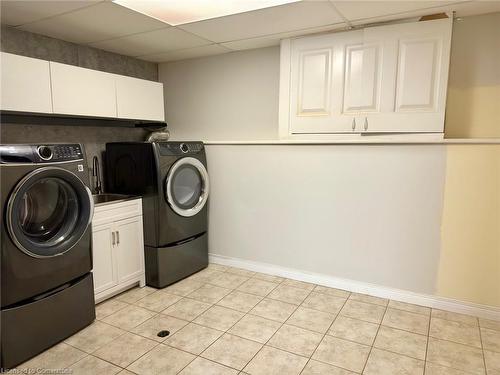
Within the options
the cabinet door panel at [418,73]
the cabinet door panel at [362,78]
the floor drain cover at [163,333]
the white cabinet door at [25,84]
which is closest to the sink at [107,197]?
the white cabinet door at [25,84]

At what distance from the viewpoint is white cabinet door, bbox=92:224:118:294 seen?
2572 millimetres

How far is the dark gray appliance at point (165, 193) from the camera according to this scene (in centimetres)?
287

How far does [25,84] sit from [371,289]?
120 inches

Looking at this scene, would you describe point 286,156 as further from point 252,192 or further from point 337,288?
point 337,288

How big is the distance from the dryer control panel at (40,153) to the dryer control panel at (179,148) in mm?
749

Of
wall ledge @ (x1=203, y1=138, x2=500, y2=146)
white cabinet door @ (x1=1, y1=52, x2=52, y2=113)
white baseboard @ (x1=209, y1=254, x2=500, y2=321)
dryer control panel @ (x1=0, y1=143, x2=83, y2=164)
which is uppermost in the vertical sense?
white cabinet door @ (x1=1, y1=52, x2=52, y2=113)

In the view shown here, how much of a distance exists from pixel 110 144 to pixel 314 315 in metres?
Result: 2.31

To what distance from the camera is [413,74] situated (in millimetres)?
2539

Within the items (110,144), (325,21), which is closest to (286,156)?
(325,21)

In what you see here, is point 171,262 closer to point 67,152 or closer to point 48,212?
point 48,212

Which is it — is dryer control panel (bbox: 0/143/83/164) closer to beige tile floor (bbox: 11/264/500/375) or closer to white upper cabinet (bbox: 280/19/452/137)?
beige tile floor (bbox: 11/264/500/375)

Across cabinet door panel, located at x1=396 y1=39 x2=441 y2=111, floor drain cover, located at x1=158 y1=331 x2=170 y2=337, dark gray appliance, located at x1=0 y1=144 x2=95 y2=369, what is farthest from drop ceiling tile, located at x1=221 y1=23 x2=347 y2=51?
floor drain cover, located at x1=158 y1=331 x2=170 y2=337

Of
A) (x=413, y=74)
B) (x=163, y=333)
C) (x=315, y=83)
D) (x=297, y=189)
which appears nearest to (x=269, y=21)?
Answer: (x=315, y=83)

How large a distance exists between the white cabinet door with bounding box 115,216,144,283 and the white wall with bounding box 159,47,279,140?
138cm
